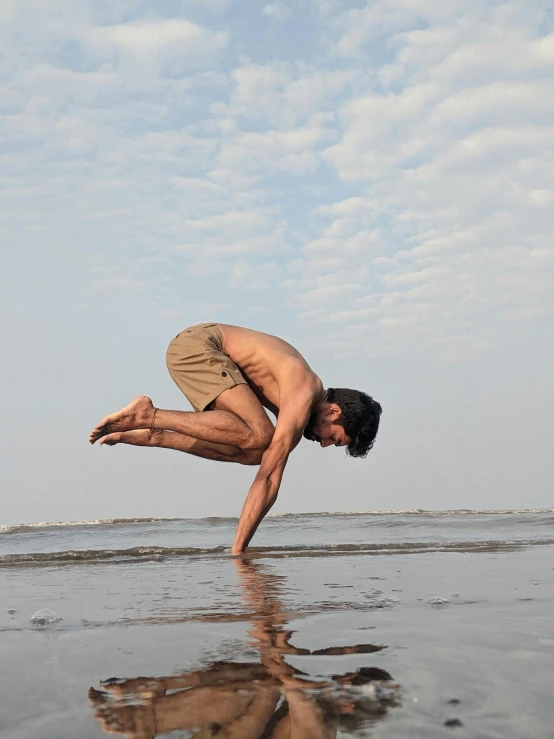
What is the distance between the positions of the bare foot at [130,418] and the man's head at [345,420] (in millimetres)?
1149

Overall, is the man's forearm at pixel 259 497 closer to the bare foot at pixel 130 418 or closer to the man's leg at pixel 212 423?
the man's leg at pixel 212 423

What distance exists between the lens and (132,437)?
5145 millimetres

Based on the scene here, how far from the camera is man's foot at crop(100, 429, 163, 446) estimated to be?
16.8 ft

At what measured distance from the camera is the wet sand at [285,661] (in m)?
1.27

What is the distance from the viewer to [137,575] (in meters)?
4.03

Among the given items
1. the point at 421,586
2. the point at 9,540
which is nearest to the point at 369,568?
the point at 421,586

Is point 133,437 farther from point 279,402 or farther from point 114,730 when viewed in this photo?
point 114,730

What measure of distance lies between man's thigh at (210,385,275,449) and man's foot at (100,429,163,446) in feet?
1.74

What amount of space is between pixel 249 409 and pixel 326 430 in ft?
1.91

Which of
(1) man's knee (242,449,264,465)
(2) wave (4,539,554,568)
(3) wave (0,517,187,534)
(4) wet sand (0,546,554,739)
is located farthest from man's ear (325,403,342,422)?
(3) wave (0,517,187,534)

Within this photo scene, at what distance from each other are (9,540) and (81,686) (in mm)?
8419

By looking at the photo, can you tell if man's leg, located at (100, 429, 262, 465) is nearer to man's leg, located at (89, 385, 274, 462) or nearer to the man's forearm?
man's leg, located at (89, 385, 274, 462)

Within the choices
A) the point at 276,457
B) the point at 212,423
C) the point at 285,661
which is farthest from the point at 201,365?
the point at 285,661

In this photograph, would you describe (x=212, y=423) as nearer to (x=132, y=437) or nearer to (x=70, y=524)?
(x=132, y=437)
